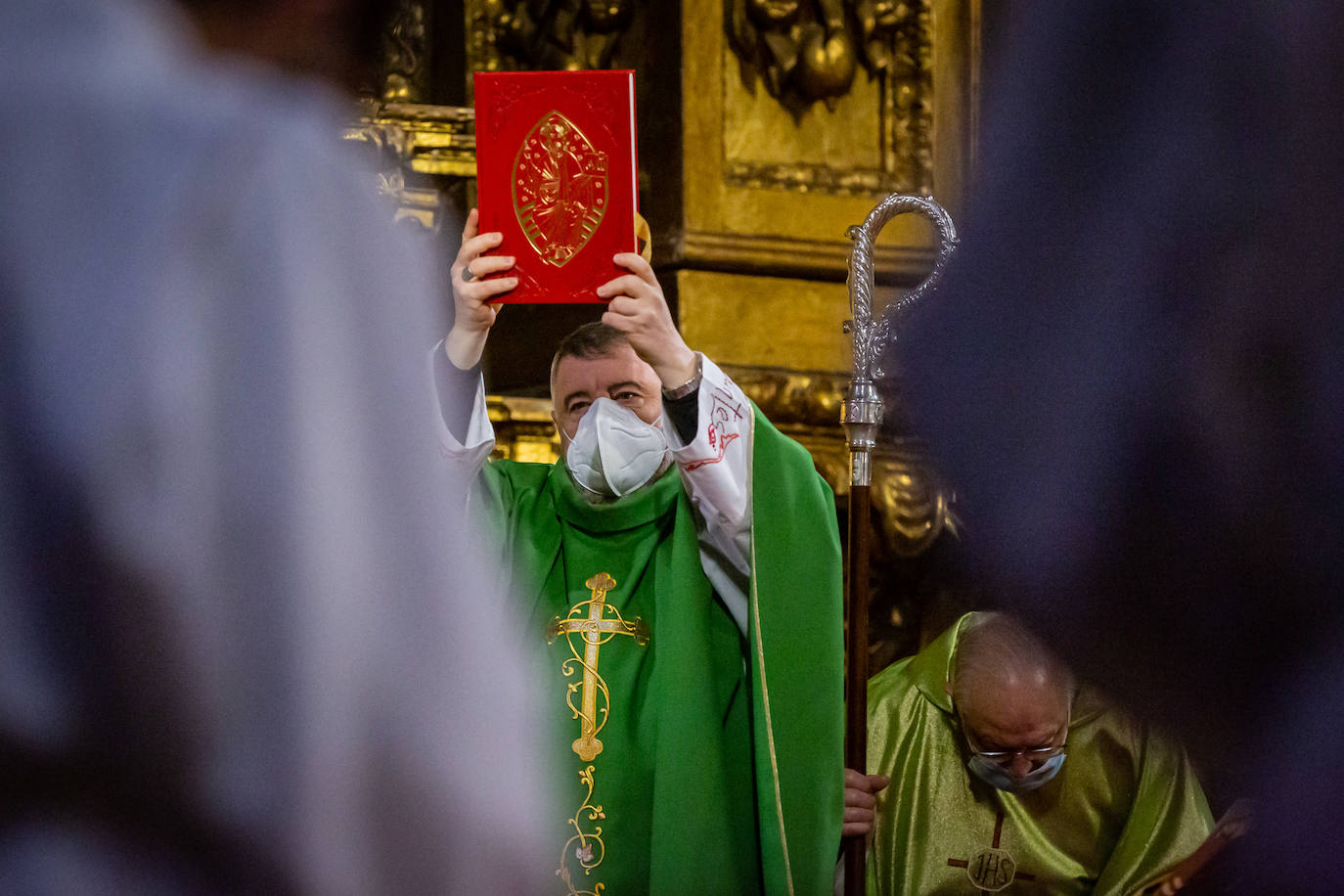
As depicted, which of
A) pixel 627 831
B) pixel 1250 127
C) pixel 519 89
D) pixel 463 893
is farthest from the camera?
pixel 627 831

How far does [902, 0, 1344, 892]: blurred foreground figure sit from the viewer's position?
0.93m

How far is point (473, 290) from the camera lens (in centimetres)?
313

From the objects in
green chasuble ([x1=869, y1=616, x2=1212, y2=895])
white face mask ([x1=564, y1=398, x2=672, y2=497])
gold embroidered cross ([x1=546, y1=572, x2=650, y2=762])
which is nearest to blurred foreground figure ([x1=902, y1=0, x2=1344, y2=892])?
gold embroidered cross ([x1=546, y1=572, x2=650, y2=762])

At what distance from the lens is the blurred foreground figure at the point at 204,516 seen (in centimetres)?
102

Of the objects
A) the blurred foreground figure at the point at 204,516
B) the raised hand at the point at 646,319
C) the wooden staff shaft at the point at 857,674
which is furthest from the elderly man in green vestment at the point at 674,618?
the blurred foreground figure at the point at 204,516

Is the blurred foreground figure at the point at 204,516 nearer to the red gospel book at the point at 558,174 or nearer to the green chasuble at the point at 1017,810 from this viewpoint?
the red gospel book at the point at 558,174

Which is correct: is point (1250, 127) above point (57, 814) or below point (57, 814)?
above

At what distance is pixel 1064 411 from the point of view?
0.99 m

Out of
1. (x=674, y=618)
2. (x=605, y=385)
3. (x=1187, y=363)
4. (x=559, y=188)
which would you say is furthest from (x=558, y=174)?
(x=1187, y=363)

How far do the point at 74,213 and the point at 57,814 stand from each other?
0.38m

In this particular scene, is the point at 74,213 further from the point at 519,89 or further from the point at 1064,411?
the point at 519,89

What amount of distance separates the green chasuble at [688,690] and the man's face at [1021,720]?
0.77 meters

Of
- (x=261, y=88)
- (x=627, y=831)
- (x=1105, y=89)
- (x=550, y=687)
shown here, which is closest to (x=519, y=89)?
(x=550, y=687)

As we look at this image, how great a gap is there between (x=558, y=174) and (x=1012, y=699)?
67.8 inches
